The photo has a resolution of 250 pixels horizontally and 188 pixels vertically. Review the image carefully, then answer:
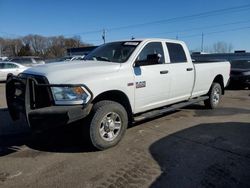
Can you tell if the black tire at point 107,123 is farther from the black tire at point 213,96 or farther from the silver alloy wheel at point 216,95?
the silver alloy wheel at point 216,95

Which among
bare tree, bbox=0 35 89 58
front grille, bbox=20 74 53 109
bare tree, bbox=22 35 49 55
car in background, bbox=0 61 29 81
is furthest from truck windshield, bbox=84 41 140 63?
bare tree, bbox=22 35 49 55

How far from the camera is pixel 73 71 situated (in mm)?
4559

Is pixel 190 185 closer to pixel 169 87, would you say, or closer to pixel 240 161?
pixel 240 161

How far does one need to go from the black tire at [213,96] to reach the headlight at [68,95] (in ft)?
15.9

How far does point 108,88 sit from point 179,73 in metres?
2.28

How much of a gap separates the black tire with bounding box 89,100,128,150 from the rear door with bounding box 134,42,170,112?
21.5 inches

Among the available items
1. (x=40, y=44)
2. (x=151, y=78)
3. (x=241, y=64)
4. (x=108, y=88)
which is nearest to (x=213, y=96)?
(x=151, y=78)

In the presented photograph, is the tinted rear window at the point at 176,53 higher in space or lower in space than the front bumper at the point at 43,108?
higher

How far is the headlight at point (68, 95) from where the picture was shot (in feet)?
14.1

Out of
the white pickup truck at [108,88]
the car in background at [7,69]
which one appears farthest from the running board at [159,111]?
the car in background at [7,69]

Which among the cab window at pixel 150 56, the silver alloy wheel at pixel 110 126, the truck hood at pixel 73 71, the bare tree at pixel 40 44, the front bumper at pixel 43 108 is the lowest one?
the silver alloy wheel at pixel 110 126

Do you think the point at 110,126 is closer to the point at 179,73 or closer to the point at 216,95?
the point at 179,73

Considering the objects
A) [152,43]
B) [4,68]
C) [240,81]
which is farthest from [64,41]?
[152,43]

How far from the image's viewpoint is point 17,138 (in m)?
→ 5.54
